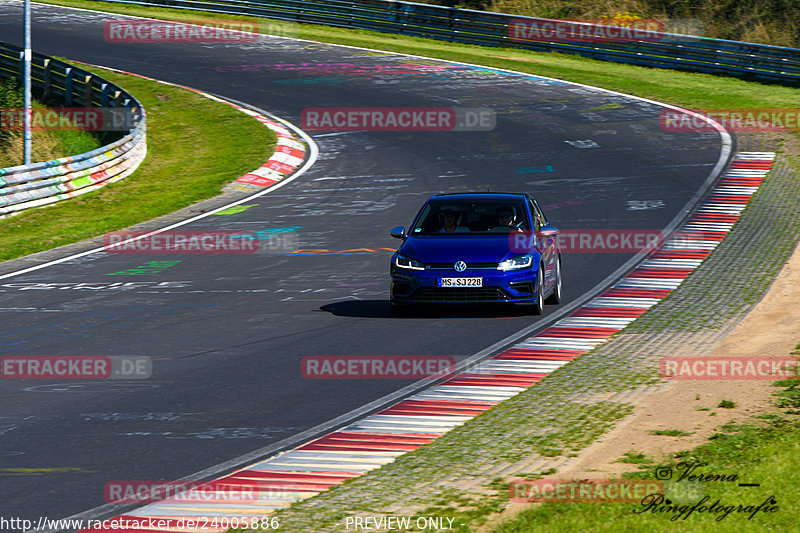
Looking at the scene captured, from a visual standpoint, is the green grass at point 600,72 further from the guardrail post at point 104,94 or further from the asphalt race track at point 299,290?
the guardrail post at point 104,94

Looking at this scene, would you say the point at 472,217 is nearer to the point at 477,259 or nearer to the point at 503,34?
the point at 477,259

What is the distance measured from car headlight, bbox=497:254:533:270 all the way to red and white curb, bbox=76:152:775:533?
83 cm

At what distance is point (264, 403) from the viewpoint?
32.7ft

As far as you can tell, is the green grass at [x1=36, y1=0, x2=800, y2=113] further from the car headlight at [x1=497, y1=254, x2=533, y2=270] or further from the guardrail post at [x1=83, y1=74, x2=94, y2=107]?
the car headlight at [x1=497, y1=254, x2=533, y2=270]

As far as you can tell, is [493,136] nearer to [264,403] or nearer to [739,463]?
[264,403]

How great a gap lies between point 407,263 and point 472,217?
1.48 m

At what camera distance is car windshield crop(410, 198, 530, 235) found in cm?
1465

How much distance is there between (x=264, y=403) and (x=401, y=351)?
2.35 meters

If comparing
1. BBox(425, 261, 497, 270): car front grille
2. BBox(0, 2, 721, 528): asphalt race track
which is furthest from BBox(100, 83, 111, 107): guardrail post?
BBox(425, 261, 497, 270): car front grille

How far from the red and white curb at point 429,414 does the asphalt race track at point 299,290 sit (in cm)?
43

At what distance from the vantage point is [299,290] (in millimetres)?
15703

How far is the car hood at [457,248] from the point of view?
44.9 ft

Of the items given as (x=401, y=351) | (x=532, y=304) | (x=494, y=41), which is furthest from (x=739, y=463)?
(x=494, y=41)

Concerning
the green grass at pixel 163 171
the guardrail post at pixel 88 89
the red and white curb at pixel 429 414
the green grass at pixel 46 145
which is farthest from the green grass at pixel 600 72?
the red and white curb at pixel 429 414
